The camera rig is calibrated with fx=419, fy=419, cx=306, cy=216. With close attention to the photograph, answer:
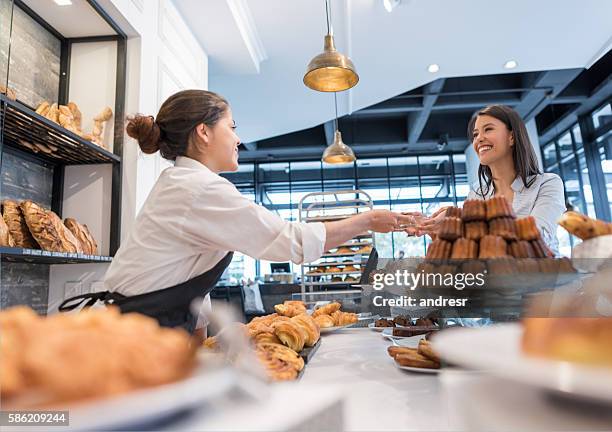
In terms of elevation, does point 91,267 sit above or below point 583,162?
below

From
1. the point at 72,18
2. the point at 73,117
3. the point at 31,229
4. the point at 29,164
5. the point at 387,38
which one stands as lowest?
the point at 31,229

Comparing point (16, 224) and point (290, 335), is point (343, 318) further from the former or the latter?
point (16, 224)

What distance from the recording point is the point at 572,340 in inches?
12.5

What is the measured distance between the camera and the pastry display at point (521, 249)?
56cm

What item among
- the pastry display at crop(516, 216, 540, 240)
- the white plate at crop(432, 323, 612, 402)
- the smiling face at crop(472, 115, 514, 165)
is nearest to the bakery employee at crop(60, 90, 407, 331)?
the smiling face at crop(472, 115, 514, 165)

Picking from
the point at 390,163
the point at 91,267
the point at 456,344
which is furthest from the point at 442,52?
the point at 390,163

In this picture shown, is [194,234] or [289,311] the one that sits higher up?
[194,234]

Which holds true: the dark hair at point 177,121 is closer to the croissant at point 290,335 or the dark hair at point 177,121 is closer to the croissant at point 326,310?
the croissant at point 290,335

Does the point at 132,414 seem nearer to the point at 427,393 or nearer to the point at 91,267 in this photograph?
the point at 427,393

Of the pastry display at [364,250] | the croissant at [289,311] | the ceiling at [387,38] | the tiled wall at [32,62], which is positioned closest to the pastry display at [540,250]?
the croissant at [289,311]

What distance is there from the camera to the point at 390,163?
11477mm

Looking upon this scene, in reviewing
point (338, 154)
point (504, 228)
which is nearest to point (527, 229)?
point (504, 228)

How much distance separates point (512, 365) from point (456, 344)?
64 mm

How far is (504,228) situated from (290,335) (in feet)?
1.93
